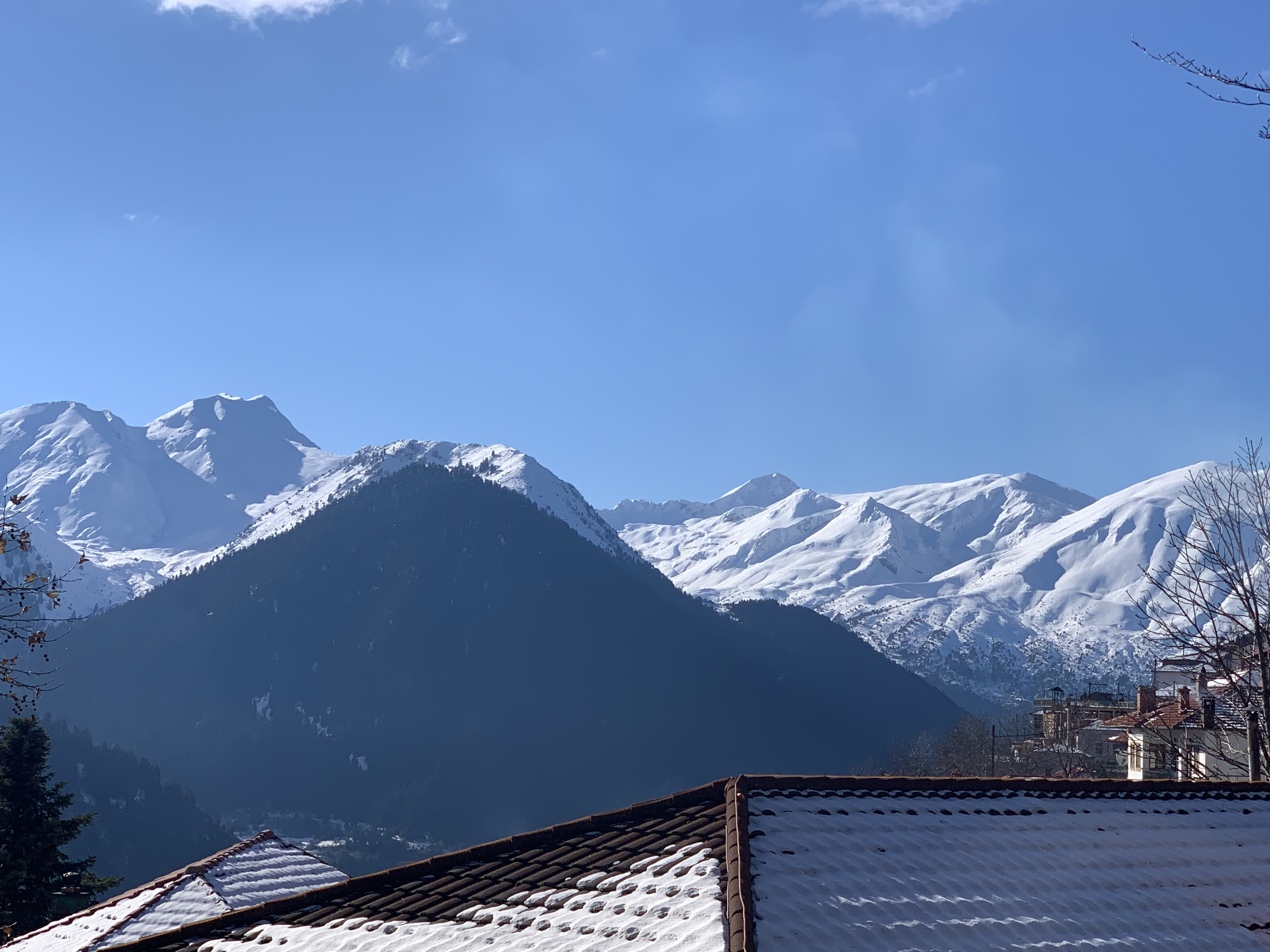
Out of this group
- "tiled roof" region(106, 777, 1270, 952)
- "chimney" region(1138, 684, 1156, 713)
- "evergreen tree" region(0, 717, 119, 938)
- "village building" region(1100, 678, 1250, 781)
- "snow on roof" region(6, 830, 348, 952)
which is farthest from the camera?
"chimney" region(1138, 684, 1156, 713)

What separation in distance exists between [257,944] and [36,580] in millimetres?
4583

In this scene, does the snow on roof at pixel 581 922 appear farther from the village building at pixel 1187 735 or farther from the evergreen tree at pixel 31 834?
the evergreen tree at pixel 31 834

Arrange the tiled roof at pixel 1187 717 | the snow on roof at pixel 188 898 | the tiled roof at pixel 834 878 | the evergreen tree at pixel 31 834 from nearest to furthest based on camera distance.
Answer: the tiled roof at pixel 834 878 < the snow on roof at pixel 188 898 < the tiled roof at pixel 1187 717 < the evergreen tree at pixel 31 834

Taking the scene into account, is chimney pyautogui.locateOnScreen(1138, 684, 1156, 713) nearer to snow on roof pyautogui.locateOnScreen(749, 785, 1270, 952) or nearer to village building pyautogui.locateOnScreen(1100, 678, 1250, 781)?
village building pyautogui.locateOnScreen(1100, 678, 1250, 781)

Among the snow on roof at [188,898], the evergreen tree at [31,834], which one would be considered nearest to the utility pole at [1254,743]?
the snow on roof at [188,898]

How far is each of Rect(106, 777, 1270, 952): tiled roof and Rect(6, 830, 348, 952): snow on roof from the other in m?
5.30

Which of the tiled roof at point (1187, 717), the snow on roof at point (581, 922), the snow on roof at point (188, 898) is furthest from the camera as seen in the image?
the tiled roof at point (1187, 717)

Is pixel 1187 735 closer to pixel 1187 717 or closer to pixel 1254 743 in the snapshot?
pixel 1187 717

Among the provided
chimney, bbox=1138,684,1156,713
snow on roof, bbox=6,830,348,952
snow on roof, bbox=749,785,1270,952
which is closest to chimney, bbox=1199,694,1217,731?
snow on roof, bbox=749,785,1270,952

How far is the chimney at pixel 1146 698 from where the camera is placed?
6414 centimetres

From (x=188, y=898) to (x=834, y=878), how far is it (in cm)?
1405

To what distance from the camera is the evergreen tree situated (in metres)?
32.0

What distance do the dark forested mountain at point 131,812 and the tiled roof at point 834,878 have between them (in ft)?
488

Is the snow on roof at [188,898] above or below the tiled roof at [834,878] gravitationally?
below
